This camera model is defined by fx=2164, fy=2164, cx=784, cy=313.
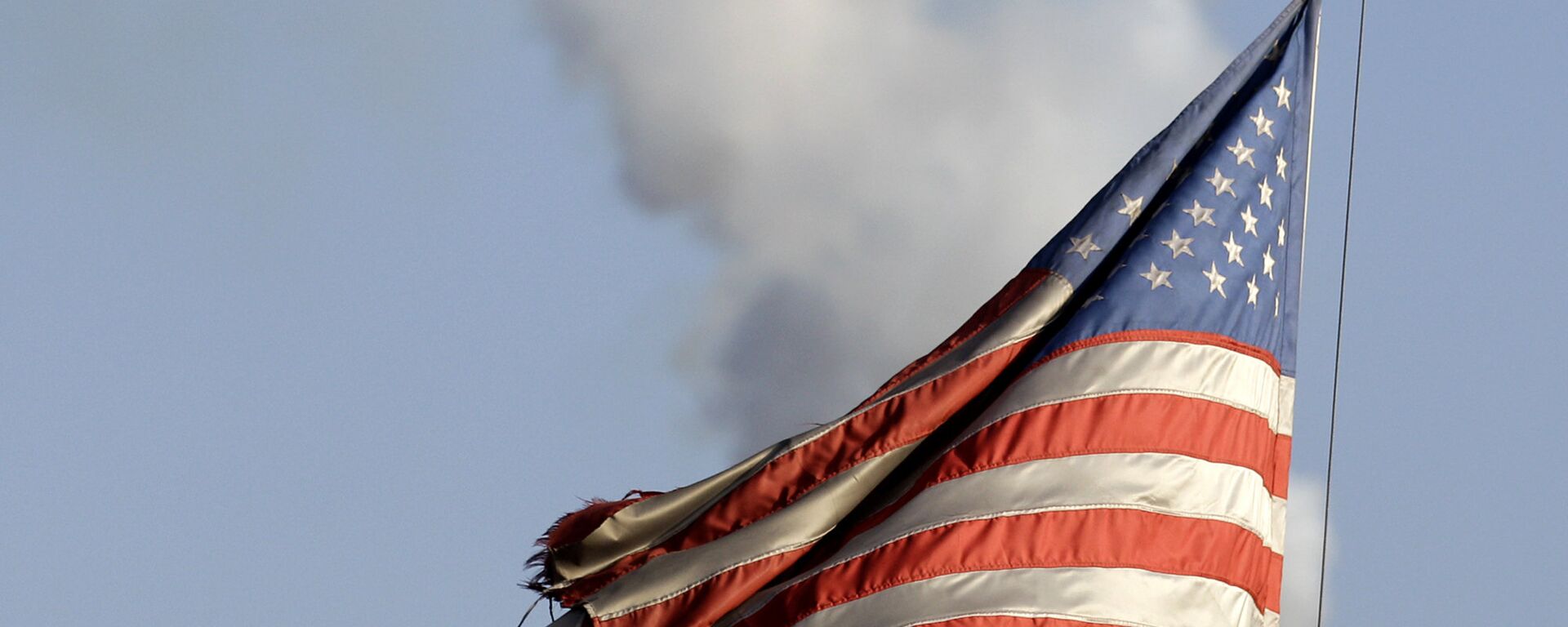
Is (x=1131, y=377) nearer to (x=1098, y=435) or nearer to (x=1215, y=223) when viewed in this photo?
(x=1098, y=435)

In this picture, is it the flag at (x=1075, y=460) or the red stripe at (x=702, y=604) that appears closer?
the flag at (x=1075, y=460)

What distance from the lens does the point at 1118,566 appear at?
15977 mm

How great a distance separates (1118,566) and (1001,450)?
1236 mm

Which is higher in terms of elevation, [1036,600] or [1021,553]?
[1021,553]

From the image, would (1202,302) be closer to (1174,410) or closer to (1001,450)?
(1174,410)

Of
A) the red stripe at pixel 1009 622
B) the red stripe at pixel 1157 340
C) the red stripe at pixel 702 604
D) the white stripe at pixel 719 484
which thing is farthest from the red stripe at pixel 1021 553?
the red stripe at pixel 1157 340

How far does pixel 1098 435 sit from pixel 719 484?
2950 mm

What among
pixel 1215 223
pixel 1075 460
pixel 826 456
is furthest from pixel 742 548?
pixel 1215 223

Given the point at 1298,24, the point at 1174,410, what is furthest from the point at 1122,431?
the point at 1298,24

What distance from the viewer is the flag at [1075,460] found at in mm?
16000

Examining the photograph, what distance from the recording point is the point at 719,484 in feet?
55.4

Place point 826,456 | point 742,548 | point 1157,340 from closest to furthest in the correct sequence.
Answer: point 742,548 < point 1157,340 < point 826,456

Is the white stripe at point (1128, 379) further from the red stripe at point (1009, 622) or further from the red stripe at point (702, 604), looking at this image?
the red stripe at point (1009, 622)

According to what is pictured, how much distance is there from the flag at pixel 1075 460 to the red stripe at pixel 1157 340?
0.02 meters
